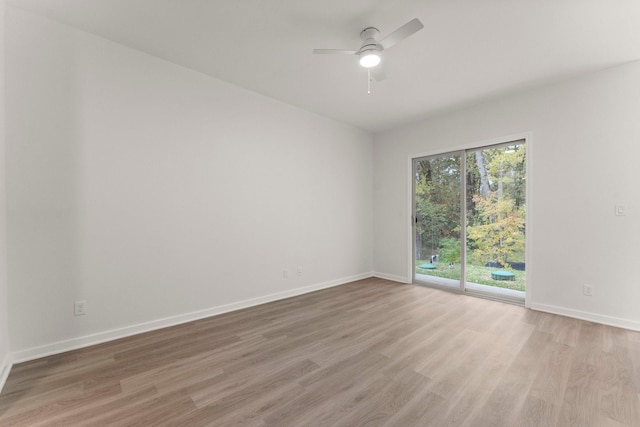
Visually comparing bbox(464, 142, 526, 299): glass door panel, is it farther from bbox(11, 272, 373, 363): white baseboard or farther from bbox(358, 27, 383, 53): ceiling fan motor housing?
bbox(11, 272, 373, 363): white baseboard

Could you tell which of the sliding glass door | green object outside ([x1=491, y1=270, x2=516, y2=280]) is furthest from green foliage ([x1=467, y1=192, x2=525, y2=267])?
green object outside ([x1=491, y1=270, x2=516, y2=280])

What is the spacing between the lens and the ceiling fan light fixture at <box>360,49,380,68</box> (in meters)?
2.28

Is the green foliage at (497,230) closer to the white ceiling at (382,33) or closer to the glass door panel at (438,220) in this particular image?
the glass door panel at (438,220)

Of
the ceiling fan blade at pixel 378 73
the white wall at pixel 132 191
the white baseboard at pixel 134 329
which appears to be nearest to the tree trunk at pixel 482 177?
the ceiling fan blade at pixel 378 73

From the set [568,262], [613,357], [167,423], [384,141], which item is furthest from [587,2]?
[167,423]

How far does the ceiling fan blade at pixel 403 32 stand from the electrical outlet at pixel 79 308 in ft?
11.2

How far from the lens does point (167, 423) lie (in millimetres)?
1469

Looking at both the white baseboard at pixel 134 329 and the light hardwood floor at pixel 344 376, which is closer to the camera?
the light hardwood floor at pixel 344 376

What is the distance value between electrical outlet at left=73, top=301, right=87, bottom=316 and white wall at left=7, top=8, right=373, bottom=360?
0.14 feet

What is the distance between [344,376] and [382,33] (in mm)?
2843

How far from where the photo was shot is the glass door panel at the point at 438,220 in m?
4.13

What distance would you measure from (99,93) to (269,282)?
272 cm

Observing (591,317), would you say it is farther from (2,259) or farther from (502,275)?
(2,259)

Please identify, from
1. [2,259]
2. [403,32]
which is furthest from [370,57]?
[2,259]
